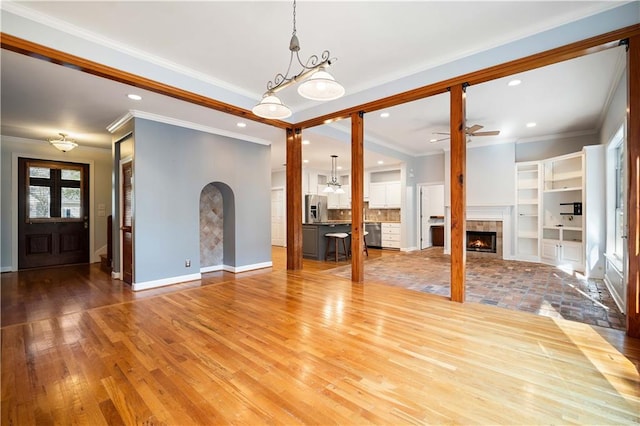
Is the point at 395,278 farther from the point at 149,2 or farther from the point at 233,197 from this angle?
the point at 149,2

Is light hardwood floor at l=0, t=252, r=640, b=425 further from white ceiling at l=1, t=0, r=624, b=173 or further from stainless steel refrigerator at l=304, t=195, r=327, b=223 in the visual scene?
stainless steel refrigerator at l=304, t=195, r=327, b=223

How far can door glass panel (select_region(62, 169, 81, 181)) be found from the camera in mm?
6621

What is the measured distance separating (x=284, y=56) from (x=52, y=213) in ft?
22.4

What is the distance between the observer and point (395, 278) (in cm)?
491

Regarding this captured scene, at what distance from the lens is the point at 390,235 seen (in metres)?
9.06

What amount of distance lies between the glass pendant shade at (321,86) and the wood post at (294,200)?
9.69 ft

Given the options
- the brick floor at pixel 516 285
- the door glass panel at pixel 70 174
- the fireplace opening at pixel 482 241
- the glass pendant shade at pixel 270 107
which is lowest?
the brick floor at pixel 516 285

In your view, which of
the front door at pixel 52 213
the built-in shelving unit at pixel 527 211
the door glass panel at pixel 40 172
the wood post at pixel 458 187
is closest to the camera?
the wood post at pixel 458 187

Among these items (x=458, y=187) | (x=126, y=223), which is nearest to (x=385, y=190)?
(x=458, y=187)

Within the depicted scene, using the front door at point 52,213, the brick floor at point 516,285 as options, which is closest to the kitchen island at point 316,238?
the brick floor at point 516,285

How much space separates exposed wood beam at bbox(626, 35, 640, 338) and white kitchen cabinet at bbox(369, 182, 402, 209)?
6580 millimetres

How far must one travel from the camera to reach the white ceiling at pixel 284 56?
266 centimetres

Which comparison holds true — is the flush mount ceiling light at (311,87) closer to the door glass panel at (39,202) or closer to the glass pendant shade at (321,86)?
the glass pendant shade at (321,86)

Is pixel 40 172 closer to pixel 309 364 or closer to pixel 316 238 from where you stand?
pixel 316 238
